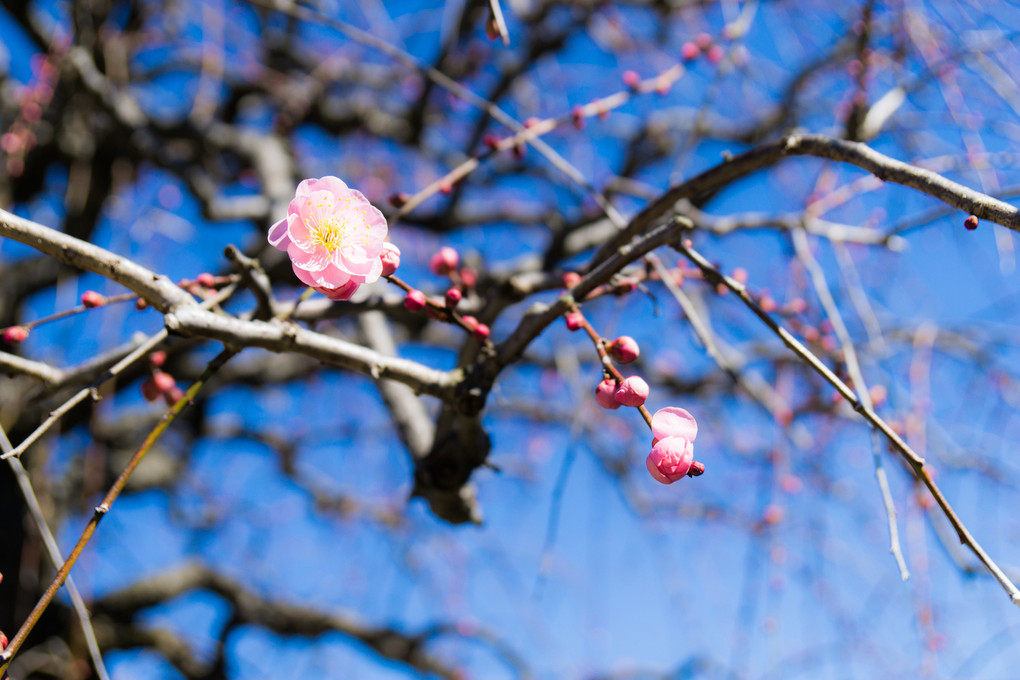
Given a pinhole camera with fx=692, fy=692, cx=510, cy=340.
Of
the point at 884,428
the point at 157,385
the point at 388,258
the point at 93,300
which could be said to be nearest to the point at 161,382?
the point at 157,385

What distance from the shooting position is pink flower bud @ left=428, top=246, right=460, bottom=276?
3.50 feet

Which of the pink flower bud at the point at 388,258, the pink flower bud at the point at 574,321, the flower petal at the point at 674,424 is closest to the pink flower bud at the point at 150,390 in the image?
the pink flower bud at the point at 388,258

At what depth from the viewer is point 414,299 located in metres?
0.85

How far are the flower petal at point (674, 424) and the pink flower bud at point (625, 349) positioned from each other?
9 cm

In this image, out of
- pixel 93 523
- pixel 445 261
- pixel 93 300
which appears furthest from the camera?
pixel 445 261

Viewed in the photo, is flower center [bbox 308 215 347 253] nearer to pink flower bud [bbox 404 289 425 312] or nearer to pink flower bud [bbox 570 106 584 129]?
pink flower bud [bbox 404 289 425 312]

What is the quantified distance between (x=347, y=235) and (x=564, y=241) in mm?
1142

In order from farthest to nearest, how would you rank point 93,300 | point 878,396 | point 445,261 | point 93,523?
point 878,396 → point 445,261 → point 93,300 → point 93,523

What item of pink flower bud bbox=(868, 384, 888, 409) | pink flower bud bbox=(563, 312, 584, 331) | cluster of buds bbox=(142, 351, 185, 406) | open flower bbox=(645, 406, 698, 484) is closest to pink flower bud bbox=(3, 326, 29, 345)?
cluster of buds bbox=(142, 351, 185, 406)

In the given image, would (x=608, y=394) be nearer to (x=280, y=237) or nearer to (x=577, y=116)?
(x=280, y=237)

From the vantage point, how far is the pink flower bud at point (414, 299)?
0.84 meters

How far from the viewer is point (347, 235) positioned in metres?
0.86

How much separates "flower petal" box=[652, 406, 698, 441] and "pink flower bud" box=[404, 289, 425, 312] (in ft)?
1.05

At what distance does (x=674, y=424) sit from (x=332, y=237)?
1.52 ft
